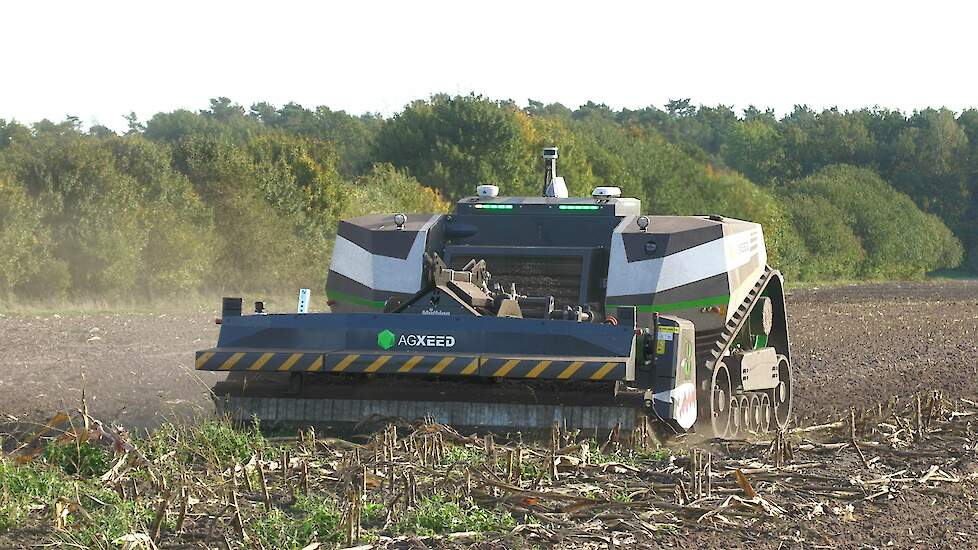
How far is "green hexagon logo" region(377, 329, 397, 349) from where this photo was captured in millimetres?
9969

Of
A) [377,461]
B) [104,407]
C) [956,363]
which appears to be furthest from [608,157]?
[377,461]

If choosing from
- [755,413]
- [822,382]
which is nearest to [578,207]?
[755,413]

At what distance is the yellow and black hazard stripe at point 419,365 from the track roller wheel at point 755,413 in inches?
134

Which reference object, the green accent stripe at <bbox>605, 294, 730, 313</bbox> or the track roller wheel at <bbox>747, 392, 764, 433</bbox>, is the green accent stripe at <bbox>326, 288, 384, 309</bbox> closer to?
the green accent stripe at <bbox>605, 294, 730, 313</bbox>

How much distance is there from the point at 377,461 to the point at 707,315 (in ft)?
13.1

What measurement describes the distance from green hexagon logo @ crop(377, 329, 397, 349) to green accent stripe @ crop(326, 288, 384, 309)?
2.19 metres

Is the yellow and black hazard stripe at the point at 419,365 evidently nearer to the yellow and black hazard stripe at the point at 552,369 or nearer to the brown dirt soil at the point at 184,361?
the yellow and black hazard stripe at the point at 552,369

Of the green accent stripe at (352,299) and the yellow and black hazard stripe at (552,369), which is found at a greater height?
the green accent stripe at (352,299)

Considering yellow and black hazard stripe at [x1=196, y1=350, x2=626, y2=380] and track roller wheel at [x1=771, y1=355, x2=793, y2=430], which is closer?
yellow and black hazard stripe at [x1=196, y1=350, x2=626, y2=380]

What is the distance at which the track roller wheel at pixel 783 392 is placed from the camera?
46.1 ft

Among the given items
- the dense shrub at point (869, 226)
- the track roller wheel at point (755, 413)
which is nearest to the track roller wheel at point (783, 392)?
the track roller wheel at point (755, 413)

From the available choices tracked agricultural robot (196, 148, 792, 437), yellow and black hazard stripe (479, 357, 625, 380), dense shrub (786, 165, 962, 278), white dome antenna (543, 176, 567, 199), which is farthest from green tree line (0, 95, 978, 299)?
yellow and black hazard stripe (479, 357, 625, 380)

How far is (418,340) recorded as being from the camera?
9.97m

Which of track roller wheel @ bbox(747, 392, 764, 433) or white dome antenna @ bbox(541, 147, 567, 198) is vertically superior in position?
white dome antenna @ bbox(541, 147, 567, 198)
